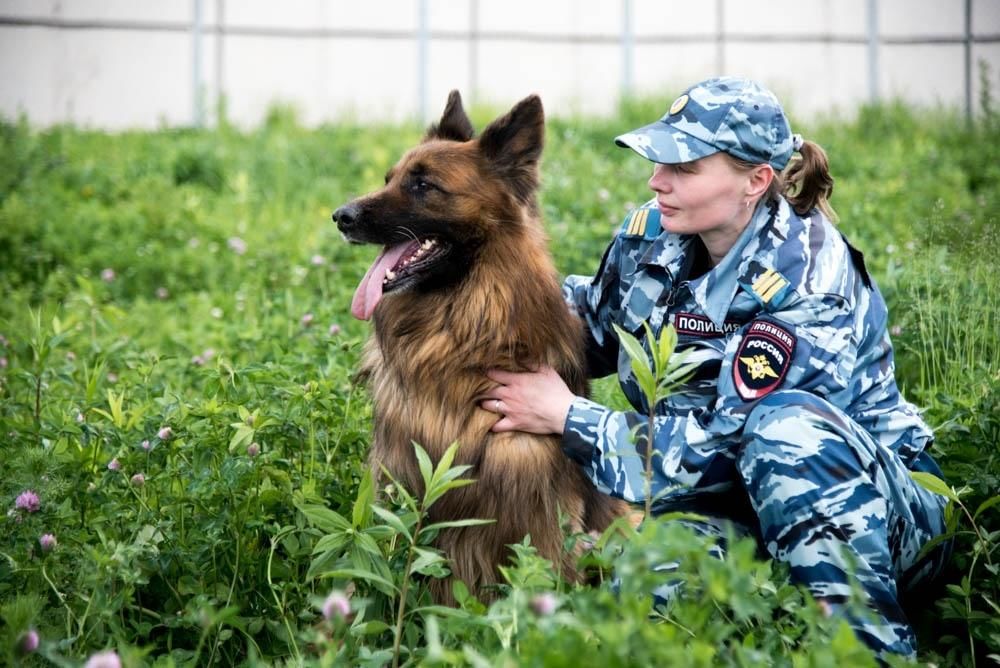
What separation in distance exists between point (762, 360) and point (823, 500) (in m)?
0.39

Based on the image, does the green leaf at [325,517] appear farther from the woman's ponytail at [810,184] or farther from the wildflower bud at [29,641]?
the woman's ponytail at [810,184]

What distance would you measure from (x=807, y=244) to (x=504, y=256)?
0.88m

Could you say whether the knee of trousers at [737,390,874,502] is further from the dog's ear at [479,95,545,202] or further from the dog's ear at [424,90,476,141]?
the dog's ear at [424,90,476,141]

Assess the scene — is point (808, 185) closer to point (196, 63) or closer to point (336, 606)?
point (336, 606)

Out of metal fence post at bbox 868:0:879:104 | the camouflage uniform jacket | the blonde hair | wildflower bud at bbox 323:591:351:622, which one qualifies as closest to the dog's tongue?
the camouflage uniform jacket

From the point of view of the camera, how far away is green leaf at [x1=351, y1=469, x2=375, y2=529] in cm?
252

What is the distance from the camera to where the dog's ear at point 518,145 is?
3.35 meters

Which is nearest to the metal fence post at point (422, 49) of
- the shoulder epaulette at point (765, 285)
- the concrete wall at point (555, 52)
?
the concrete wall at point (555, 52)

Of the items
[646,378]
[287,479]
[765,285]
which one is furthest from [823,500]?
[287,479]

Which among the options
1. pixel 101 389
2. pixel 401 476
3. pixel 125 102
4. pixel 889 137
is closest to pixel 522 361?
pixel 401 476

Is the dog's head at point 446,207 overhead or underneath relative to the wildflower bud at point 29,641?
overhead

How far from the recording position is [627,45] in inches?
485

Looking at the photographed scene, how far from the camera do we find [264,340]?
4500 millimetres

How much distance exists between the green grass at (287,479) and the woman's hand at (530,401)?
14.3 inches
